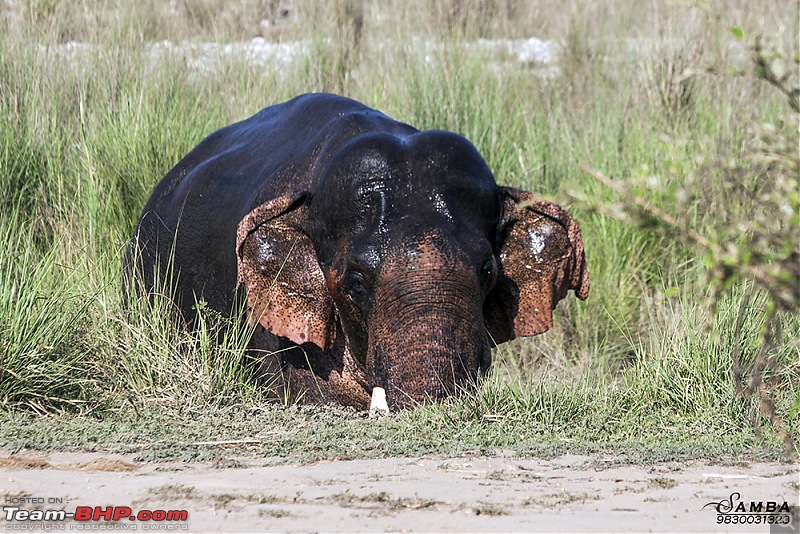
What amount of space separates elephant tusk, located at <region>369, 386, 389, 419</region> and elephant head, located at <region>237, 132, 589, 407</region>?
0.18 ft

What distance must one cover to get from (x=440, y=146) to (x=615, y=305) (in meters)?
2.86

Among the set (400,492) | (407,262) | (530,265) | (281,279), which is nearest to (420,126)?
(530,265)

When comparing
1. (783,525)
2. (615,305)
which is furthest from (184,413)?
(615,305)

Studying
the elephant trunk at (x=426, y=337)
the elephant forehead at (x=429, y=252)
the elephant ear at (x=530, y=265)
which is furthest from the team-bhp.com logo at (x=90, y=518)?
the elephant ear at (x=530, y=265)

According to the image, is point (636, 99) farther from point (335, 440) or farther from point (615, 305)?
point (335, 440)

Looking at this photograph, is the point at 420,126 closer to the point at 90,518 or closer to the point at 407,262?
the point at 407,262

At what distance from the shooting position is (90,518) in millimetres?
3785

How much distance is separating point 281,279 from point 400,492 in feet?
7.93

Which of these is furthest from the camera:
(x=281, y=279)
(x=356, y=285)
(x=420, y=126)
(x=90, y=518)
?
(x=420, y=126)

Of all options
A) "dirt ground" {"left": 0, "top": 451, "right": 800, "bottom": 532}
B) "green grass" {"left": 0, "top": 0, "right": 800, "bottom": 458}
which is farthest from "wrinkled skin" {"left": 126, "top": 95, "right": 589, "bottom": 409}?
"dirt ground" {"left": 0, "top": 451, "right": 800, "bottom": 532}

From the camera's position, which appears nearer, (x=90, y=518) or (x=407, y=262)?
(x=90, y=518)

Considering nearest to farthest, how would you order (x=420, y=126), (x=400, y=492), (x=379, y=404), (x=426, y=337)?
(x=400, y=492), (x=426, y=337), (x=379, y=404), (x=420, y=126)

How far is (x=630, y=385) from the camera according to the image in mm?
5941

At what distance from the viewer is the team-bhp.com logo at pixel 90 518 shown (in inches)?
145
